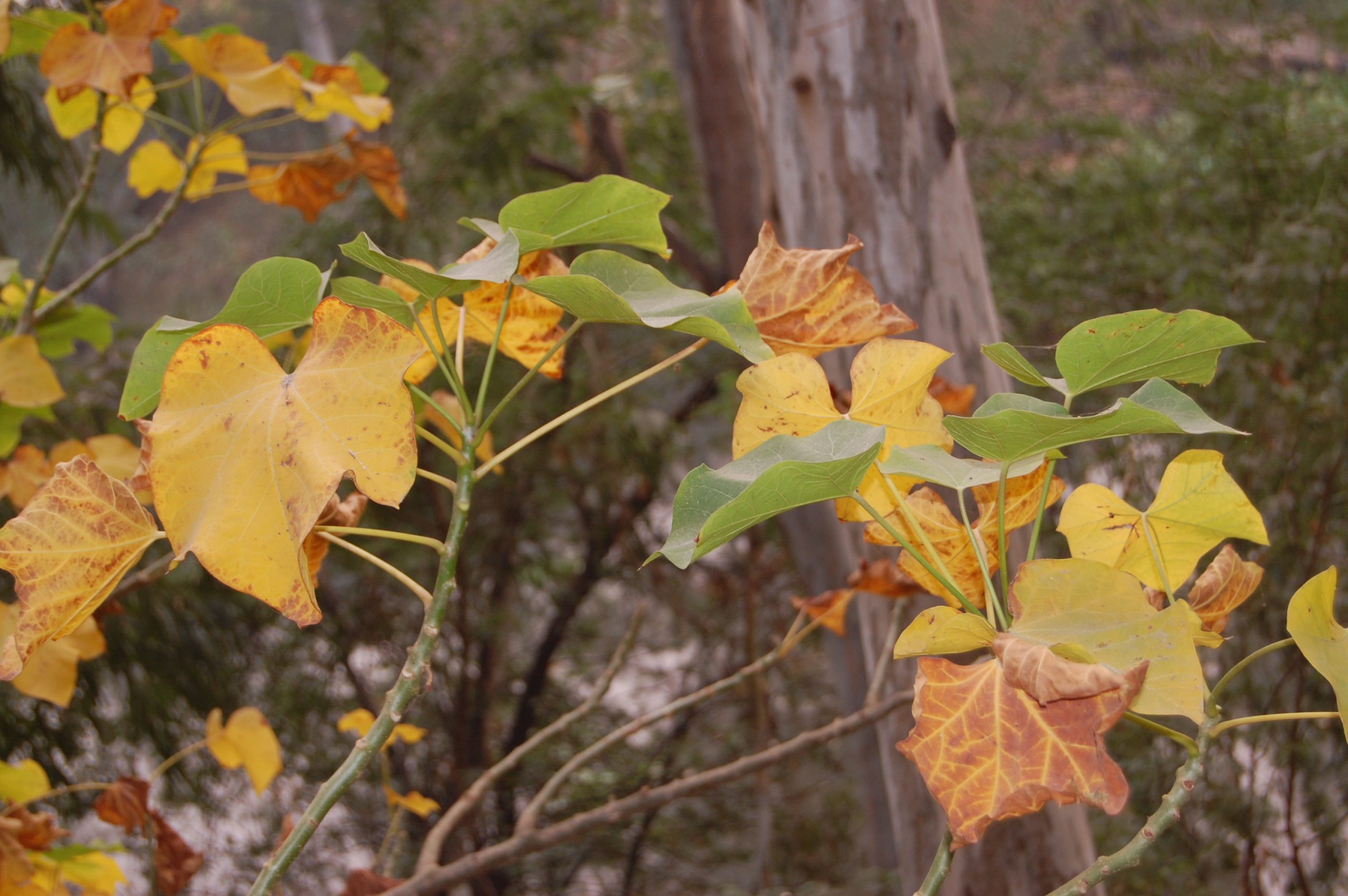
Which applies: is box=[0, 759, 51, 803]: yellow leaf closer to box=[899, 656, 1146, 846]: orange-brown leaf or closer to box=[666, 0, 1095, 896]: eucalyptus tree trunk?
box=[899, 656, 1146, 846]: orange-brown leaf

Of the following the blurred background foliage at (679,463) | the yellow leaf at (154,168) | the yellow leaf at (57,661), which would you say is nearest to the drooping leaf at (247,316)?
the yellow leaf at (57,661)

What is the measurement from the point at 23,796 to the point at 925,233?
827 millimetres

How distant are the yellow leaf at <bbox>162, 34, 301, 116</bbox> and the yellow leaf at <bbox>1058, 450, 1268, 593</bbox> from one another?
0.55 m

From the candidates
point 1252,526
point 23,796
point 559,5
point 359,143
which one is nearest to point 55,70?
point 359,143

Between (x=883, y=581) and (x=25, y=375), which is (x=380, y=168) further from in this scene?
(x=883, y=581)

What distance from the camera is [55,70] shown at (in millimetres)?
567

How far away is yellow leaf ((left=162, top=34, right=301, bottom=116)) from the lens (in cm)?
63

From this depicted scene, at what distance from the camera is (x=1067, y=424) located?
0.26 meters

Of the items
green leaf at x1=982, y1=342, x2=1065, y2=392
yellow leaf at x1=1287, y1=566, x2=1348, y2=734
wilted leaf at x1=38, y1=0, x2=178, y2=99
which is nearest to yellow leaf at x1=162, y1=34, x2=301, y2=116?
wilted leaf at x1=38, y1=0, x2=178, y2=99

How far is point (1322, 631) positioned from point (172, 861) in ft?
1.84

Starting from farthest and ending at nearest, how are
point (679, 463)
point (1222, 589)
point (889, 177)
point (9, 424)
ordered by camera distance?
point (679, 463) → point (889, 177) → point (9, 424) → point (1222, 589)

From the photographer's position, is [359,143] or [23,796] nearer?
[23,796]

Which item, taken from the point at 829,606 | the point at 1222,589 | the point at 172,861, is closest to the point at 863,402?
the point at 1222,589

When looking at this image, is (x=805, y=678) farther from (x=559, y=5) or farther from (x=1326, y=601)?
(x=1326, y=601)
